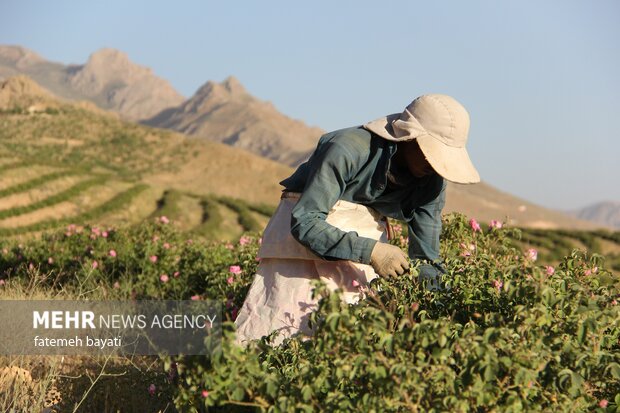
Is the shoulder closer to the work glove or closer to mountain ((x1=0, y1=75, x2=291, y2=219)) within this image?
the work glove

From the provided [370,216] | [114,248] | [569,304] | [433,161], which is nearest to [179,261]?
[114,248]

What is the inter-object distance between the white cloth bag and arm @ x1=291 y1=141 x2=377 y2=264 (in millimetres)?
199

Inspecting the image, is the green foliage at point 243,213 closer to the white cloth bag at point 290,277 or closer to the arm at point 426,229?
the arm at point 426,229

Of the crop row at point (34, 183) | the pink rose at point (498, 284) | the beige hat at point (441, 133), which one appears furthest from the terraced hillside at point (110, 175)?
the pink rose at point (498, 284)

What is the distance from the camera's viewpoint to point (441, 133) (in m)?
3.20

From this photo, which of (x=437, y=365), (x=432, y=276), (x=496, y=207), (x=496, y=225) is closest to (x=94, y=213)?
(x=496, y=225)

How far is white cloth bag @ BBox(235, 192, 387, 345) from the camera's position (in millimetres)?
3303

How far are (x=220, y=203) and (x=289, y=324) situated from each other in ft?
Result: 85.4

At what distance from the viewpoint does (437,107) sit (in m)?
3.19

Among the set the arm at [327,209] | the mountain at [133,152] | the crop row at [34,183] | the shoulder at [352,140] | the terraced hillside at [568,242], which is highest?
the shoulder at [352,140]

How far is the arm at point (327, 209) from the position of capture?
311 cm

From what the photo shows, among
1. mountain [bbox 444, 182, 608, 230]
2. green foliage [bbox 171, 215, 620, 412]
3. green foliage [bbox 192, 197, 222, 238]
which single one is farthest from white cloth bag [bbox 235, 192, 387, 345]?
mountain [bbox 444, 182, 608, 230]

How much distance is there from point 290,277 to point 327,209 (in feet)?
1.31

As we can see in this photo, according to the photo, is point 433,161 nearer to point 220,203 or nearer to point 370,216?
point 370,216
